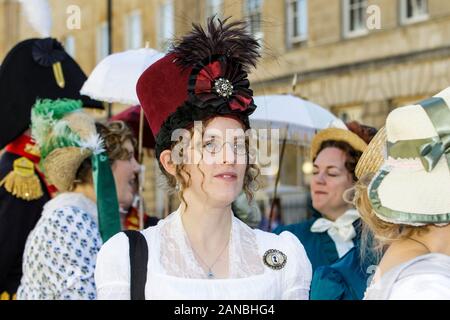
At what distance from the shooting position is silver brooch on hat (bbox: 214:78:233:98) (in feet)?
8.88

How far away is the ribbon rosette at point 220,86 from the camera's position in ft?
8.87

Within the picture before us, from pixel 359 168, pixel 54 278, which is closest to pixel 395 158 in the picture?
pixel 359 168

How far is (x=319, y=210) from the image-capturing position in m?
4.95

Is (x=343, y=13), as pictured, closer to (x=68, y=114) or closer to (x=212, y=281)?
(x=68, y=114)

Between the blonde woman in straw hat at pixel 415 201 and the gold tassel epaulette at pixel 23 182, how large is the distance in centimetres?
276

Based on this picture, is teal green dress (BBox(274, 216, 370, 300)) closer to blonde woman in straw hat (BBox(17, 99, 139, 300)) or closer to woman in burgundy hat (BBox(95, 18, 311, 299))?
blonde woman in straw hat (BBox(17, 99, 139, 300))

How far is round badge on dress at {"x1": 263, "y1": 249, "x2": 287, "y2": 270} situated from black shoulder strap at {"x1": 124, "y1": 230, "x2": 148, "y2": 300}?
15.4 inches

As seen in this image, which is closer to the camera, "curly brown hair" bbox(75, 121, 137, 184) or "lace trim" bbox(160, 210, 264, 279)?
"lace trim" bbox(160, 210, 264, 279)

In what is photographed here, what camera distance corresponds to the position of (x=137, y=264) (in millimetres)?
2609

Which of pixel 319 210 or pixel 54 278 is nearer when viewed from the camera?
pixel 54 278

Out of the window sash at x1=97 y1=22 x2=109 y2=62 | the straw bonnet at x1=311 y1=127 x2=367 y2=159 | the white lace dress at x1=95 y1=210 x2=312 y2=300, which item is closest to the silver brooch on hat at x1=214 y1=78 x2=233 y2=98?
the white lace dress at x1=95 y1=210 x2=312 y2=300
